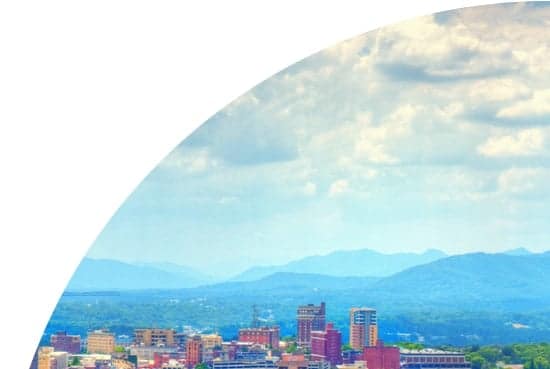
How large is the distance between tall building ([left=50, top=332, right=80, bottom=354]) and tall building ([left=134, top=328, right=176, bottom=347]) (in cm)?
52

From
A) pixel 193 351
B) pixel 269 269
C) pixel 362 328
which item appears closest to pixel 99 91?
pixel 193 351

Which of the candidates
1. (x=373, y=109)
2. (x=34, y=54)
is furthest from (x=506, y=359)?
(x=34, y=54)

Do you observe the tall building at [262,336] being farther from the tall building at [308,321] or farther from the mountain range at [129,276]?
the mountain range at [129,276]

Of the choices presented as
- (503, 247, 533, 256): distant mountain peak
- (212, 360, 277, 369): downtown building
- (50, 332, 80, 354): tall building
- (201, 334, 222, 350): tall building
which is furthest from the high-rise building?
(503, 247, 533, 256): distant mountain peak

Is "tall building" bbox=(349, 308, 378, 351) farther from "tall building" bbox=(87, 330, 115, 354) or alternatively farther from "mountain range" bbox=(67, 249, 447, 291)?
"tall building" bbox=(87, 330, 115, 354)

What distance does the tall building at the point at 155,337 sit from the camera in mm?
10078

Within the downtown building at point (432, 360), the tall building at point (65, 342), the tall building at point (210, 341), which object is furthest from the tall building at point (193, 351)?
the downtown building at point (432, 360)

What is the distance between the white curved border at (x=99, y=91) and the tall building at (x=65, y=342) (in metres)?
2.80

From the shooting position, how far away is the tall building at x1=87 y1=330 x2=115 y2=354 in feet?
33.1

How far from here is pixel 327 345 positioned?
9383 mm

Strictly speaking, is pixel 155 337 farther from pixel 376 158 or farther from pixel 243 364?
pixel 376 158

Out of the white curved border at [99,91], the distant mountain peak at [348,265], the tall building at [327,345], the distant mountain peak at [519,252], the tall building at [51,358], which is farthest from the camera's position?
the distant mountain peak at [348,265]

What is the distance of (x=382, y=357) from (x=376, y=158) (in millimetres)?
1589

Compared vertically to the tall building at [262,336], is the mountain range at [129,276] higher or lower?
higher
